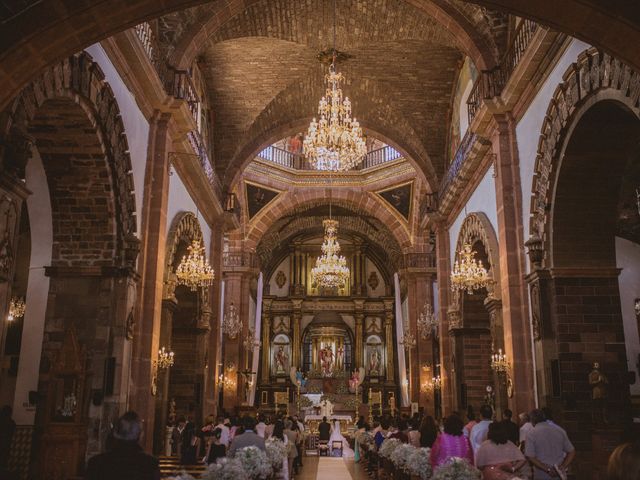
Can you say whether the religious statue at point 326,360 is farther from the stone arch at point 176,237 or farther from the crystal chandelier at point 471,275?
the crystal chandelier at point 471,275

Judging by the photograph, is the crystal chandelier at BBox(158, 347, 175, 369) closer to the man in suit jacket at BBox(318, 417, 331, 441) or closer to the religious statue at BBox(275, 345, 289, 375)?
the man in suit jacket at BBox(318, 417, 331, 441)

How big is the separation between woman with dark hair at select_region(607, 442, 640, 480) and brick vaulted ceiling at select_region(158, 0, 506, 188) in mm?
10580

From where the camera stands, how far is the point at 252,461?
6.29 m

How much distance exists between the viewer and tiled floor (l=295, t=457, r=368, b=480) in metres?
12.6

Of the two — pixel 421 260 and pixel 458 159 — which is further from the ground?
pixel 458 159

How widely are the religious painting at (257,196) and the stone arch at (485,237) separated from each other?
1068 cm

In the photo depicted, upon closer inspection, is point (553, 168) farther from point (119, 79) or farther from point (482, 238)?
point (119, 79)

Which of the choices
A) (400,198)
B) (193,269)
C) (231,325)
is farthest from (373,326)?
(193,269)

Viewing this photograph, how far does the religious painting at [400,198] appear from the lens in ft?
79.2

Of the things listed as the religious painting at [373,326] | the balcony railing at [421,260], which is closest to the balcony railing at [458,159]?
the balcony railing at [421,260]

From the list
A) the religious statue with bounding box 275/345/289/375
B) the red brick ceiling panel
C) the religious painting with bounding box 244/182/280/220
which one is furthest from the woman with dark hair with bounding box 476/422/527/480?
the religious statue with bounding box 275/345/289/375

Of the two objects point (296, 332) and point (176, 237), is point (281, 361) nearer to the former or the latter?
point (296, 332)

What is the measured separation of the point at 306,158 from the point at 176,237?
9.94ft

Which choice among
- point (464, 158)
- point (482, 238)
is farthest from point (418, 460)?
point (464, 158)
